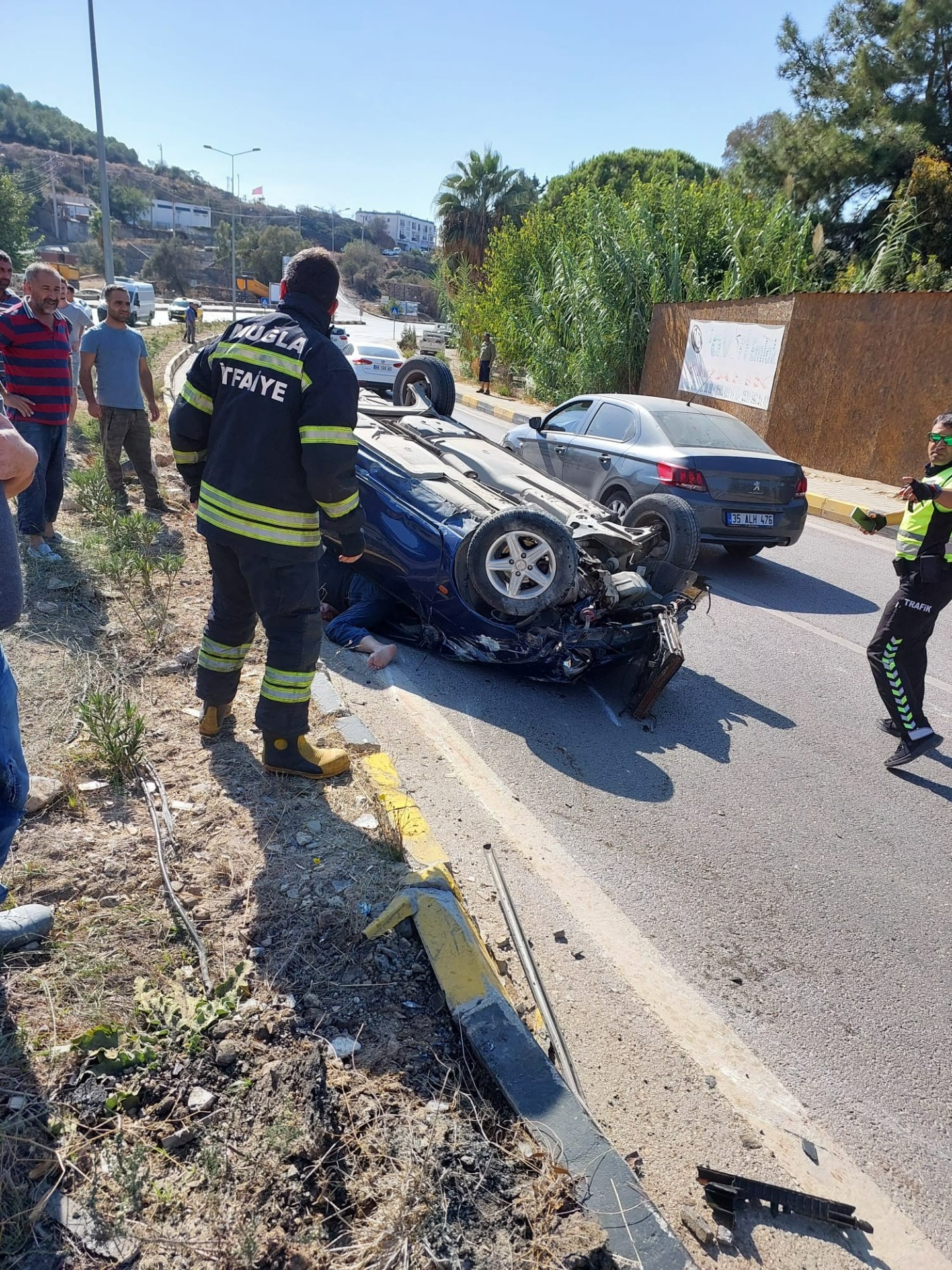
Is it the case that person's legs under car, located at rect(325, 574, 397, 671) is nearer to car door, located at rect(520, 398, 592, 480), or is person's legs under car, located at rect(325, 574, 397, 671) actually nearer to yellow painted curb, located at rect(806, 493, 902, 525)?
car door, located at rect(520, 398, 592, 480)

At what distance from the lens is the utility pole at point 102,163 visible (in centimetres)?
1772

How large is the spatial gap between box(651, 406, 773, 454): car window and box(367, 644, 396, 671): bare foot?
4.07 meters

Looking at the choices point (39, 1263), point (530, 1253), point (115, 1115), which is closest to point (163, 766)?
point (115, 1115)

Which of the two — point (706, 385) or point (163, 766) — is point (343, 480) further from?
point (706, 385)

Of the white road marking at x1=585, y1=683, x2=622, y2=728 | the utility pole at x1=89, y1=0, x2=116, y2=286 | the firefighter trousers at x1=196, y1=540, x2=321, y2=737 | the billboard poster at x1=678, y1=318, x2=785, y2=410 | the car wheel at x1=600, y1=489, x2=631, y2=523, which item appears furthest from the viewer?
the utility pole at x1=89, y1=0, x2=116, y2=286

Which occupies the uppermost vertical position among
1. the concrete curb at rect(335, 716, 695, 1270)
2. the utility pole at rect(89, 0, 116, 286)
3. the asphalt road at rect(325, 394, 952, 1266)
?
the utility pole at rect(89, 0, 116, 286)

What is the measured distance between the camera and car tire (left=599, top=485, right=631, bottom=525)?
27.1ft

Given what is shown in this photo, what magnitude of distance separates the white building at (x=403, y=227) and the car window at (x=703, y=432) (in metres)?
174

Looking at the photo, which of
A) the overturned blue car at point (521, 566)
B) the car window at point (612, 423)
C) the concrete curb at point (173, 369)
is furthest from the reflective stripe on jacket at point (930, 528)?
the concrete curb at point (173, 369)

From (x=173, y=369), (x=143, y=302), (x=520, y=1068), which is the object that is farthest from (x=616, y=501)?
(x=143, y=302)

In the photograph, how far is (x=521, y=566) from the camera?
190 inches

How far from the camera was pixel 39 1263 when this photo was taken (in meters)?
1.66

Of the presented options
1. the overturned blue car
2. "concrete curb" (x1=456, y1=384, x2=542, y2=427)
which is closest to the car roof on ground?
the overturned blue car

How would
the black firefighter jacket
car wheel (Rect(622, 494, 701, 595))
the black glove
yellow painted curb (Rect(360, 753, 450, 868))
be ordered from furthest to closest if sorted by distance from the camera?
1. car wheel (Rect(622, 494, 701, 595))
2. the black glove
3. yellow painted curb (Rect(360, 753, 450, 868))
4. the black firefighter jacket
